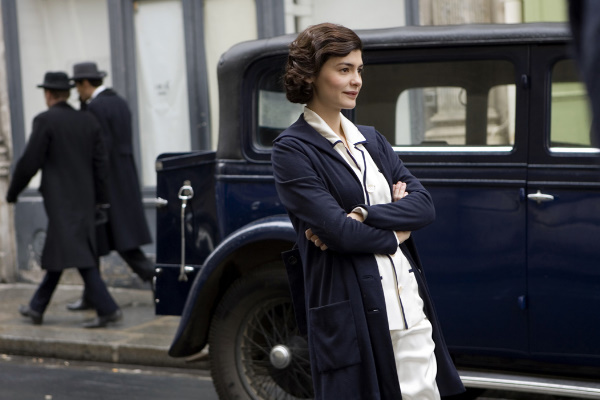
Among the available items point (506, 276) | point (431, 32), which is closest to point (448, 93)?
point (431, 32)

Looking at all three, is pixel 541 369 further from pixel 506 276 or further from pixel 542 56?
pixel 542 56

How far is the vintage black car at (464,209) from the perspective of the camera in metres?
4.35

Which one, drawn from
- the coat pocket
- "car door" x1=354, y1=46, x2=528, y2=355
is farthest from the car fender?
the coat pocket

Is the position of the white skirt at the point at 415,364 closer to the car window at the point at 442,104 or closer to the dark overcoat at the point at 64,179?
the car window at the point at 442,104

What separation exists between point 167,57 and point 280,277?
576 cm

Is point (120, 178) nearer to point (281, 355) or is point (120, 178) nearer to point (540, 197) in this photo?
point (281, 355)

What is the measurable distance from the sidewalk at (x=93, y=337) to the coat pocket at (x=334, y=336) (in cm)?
331

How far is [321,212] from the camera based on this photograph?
3.00 metres

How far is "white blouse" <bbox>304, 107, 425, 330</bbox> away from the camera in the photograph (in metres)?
3.03

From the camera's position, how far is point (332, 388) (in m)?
3.01

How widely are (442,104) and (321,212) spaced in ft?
6.09

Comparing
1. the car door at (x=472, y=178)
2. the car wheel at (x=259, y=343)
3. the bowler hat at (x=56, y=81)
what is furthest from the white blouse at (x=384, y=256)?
the bowler hat at (x=56, y=81)

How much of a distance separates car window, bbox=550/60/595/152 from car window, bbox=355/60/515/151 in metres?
0.18

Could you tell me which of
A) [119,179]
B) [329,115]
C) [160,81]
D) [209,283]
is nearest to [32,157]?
[119,179]
